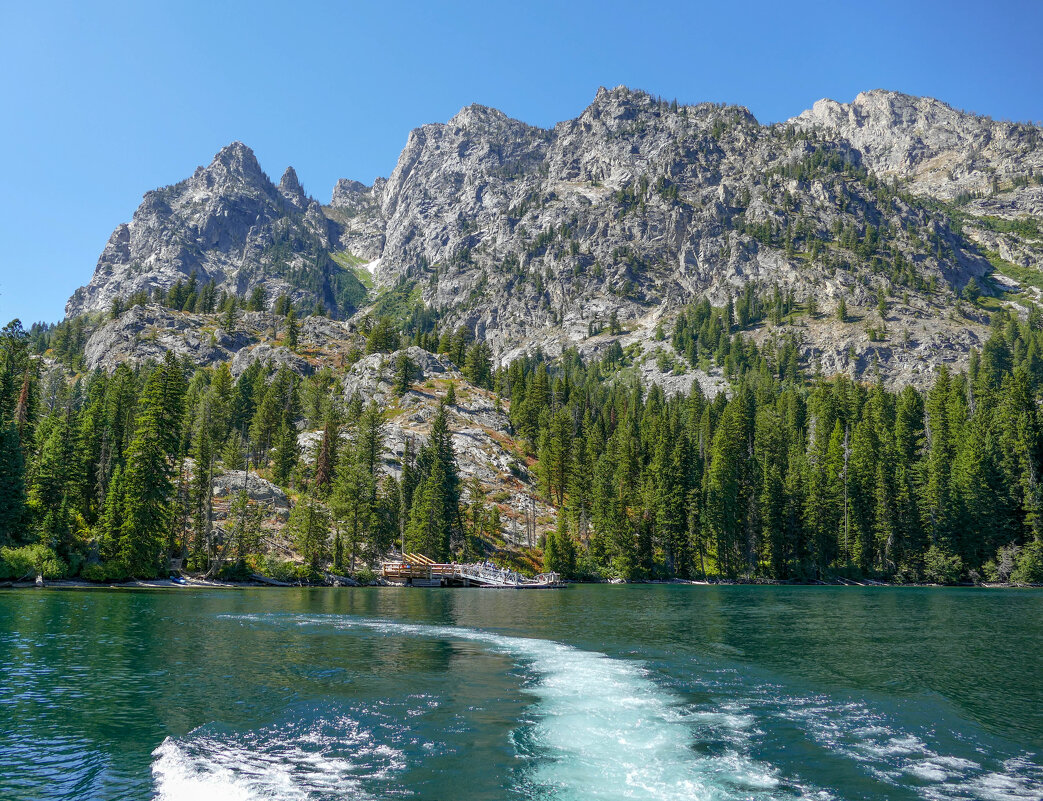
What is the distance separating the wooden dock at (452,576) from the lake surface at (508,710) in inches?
2003

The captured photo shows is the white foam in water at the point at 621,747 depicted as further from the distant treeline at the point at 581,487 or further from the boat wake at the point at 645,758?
the distant treeline at the point at 581,487

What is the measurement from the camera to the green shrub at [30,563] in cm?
5884

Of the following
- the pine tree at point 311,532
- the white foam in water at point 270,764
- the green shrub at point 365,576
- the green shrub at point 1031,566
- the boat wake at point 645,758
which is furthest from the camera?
the green shrub at point 365,576

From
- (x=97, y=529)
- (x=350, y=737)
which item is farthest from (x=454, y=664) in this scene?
(x=97, y=529)

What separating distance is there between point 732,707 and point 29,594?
5918 cm

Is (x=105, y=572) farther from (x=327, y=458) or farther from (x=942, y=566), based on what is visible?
(x=942, y=566)

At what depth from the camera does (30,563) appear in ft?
198

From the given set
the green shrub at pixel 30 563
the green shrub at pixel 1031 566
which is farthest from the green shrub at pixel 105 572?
the green shrub at pixel 1031 566

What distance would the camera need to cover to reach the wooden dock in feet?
302

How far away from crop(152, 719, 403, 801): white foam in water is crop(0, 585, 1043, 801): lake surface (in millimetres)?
77

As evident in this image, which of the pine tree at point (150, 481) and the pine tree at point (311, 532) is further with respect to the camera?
the pine tree at point (311, 532)

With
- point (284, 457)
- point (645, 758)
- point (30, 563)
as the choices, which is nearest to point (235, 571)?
point (30, 563)

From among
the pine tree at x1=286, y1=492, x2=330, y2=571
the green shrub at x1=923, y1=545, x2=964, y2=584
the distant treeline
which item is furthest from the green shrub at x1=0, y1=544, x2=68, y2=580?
the green shrub at x1=923, y1=545, x2=964, y2=584

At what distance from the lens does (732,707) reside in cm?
2141
